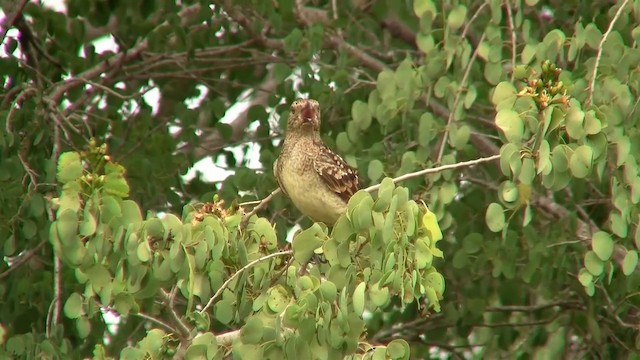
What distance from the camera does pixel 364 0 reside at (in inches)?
296

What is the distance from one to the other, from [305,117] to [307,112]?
0.08 feet

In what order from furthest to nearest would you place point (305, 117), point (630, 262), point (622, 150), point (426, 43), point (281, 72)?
point (281, 72)
point (305, 117)
point (426, 43)
point (630, 262)
point (622, 150)

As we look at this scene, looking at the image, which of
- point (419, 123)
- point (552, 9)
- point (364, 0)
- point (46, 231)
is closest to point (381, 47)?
point (364, 0)

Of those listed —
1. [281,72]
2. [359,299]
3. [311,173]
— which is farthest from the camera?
[281,72]


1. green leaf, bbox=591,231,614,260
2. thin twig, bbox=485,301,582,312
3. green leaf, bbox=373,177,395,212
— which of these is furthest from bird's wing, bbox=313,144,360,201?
green leaf, bbox=373,177,395,212

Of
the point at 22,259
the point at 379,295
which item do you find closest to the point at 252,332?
the point at 379,295

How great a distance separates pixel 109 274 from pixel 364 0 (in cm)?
376

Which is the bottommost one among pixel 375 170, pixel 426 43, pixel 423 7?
pixel 375 170

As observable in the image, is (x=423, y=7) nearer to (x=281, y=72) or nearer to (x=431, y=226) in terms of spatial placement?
(x=281, y=72)

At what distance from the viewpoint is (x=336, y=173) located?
6223 mm

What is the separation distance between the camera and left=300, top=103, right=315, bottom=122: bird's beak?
6.32m

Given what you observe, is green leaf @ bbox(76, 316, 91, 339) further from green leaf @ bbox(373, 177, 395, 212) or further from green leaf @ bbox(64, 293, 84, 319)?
green leaf @ bbox(373, 177, 395, 212)

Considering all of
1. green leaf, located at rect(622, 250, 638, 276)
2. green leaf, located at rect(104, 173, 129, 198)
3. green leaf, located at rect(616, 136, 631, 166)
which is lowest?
green leaf, located at rect(622, 250, 638, 276)

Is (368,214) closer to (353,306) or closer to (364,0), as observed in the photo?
(353,306)
